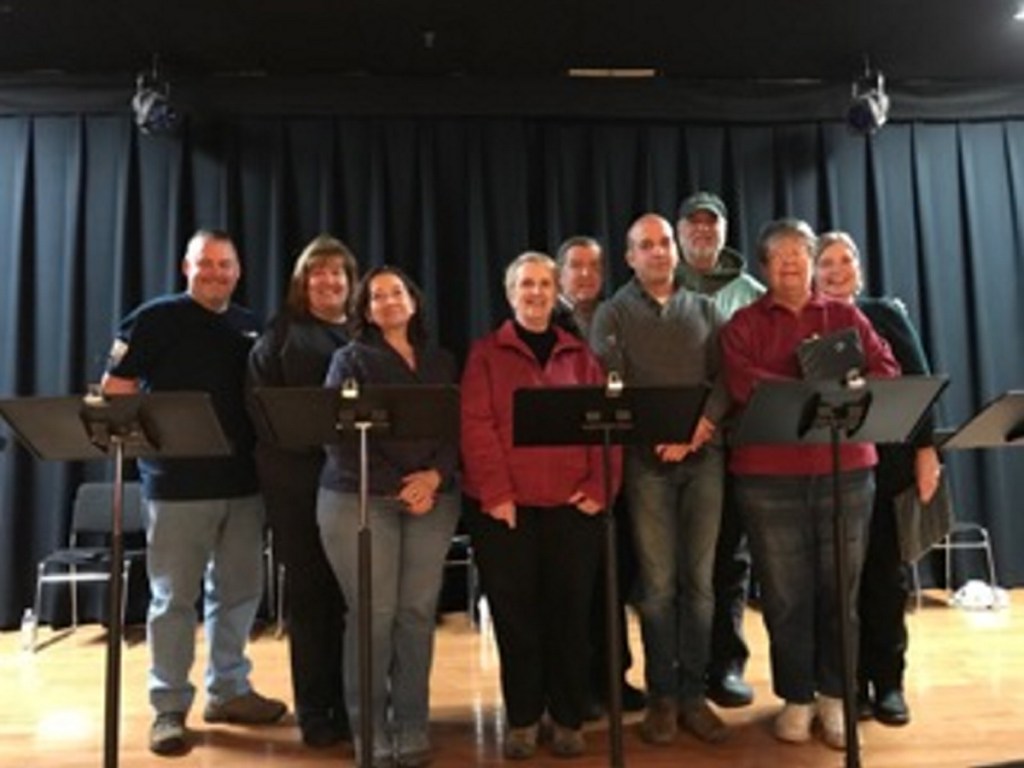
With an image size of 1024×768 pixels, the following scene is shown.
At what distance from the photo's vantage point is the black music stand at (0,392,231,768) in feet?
7.92

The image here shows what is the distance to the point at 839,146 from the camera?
→ 607cm

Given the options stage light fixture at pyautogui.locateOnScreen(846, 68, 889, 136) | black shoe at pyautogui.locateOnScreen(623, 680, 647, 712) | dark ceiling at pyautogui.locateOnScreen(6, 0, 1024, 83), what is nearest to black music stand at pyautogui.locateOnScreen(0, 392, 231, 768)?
black shoe at pyautogui.locateOnScreen(623, 680, 647, 712)

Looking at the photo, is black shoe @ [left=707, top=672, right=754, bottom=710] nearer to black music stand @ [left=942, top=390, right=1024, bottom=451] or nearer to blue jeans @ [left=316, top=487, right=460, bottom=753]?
blue jeans @ [left=316, top=487, right=460, bottom=753]

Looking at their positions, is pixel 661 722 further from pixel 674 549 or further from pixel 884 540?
pixel 884 540

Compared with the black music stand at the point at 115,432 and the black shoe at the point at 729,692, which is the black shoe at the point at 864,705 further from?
the black music stand at the point at 115,432

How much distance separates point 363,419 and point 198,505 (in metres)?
1.06

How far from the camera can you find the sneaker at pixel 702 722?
3.06 metres

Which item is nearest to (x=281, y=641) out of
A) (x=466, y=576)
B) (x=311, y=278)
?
(x=466, y=576)

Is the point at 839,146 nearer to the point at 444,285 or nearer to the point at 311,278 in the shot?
the point at 444,285

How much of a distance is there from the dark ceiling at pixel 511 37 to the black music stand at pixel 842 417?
3.05 meters

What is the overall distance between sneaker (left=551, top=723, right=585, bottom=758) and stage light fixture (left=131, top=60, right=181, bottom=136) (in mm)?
4192

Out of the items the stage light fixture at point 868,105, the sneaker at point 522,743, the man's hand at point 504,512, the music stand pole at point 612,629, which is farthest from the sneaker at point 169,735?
the stage light fixture at point 868,105

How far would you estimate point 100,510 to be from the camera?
511cm

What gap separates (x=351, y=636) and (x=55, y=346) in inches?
144
